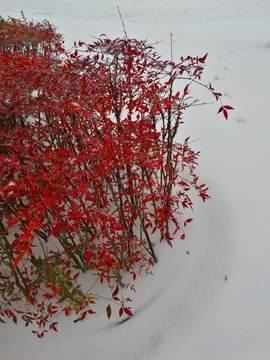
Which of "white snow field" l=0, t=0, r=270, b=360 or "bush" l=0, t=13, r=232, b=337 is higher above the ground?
"bush" l=0, t=13, r=232, b=337

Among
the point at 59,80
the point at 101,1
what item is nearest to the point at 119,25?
the point at 101,1

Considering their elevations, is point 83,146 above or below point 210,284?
above

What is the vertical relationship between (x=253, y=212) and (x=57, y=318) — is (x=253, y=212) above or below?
above

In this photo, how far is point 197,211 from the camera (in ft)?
5.81

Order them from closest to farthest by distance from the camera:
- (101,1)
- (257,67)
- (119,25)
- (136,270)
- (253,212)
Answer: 1. (136,270)
2. (253,212)
3. (257,67)
4. (119,25)
5. (101,1)

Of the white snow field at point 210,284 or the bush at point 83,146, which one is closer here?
the bush at point 83,146

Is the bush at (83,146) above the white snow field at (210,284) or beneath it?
above

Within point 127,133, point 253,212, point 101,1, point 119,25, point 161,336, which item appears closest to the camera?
point 127,133

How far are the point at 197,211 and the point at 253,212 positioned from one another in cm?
41

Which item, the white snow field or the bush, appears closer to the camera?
the bush

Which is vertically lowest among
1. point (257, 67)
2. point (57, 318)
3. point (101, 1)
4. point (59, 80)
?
point (57, 318)

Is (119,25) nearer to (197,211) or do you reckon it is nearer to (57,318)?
(197,211)

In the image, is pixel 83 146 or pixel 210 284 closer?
pixel 83 146

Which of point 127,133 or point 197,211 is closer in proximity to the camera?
point 127,133
